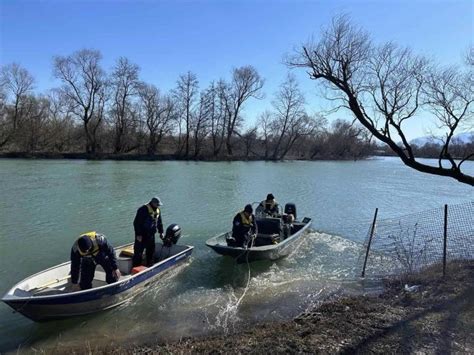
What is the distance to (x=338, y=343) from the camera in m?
5.60

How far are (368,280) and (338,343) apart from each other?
4573 mm

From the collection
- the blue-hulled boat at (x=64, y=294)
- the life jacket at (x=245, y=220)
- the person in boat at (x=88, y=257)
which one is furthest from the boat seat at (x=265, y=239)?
the person in boat at (x=88, y=257)

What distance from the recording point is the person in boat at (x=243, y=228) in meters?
10.8

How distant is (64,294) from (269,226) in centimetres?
669

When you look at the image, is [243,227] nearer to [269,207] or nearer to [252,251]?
[252,251]

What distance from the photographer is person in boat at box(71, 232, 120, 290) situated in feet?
24.5

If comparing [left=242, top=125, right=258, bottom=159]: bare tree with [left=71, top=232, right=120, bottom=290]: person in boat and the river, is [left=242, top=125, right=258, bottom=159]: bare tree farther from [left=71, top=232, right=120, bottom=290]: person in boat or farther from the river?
[left=71, top=232, right=120, bottom=290]: person in boat

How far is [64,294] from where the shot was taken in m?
7.11

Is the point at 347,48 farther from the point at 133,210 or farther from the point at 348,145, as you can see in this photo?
the point at 348,145

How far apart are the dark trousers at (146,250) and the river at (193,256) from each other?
746 mm

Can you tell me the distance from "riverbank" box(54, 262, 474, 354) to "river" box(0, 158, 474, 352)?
2.87 feet

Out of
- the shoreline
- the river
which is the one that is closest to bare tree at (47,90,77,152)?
the shoreline

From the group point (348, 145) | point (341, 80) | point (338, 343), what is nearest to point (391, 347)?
point (338, 343)

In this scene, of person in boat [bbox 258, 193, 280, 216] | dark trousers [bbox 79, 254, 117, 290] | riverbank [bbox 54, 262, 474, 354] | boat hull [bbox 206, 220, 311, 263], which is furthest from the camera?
person in boat [bbox 258, 193, 280, 216]
